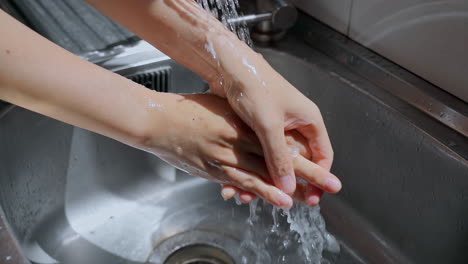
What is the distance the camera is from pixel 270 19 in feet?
2.63

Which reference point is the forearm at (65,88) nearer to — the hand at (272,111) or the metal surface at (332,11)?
the hand at (272,111)

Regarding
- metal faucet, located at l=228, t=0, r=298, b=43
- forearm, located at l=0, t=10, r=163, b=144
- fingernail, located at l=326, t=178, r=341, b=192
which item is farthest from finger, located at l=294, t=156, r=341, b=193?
metal faucet, located at l=228, t=0, r=298, b=43

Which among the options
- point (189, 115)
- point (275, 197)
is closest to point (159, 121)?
point (189, 115)

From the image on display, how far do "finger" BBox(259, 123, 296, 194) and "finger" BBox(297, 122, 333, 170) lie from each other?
0.05 metres

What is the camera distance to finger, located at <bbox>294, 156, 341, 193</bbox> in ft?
1.71

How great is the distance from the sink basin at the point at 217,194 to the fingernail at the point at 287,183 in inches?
9.1

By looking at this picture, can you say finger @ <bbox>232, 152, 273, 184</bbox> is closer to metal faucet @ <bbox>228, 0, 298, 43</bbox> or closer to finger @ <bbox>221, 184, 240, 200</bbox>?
finger @ <bbox>221, 184, 240, 200</bbox>

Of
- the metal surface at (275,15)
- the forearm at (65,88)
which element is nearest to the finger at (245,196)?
the forearm at (65,88)

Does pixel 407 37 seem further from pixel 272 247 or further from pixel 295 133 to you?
pixel 272 247

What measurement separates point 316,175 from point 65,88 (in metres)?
0.27

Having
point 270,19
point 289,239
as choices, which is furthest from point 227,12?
point 289,239

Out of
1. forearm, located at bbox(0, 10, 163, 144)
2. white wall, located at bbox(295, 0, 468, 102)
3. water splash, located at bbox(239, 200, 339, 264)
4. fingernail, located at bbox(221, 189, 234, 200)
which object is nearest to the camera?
forearm, located at bbox(0, 10, 163, 144)

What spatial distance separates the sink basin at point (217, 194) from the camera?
2.15 ft

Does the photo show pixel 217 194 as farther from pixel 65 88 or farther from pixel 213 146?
pixel 65 88
